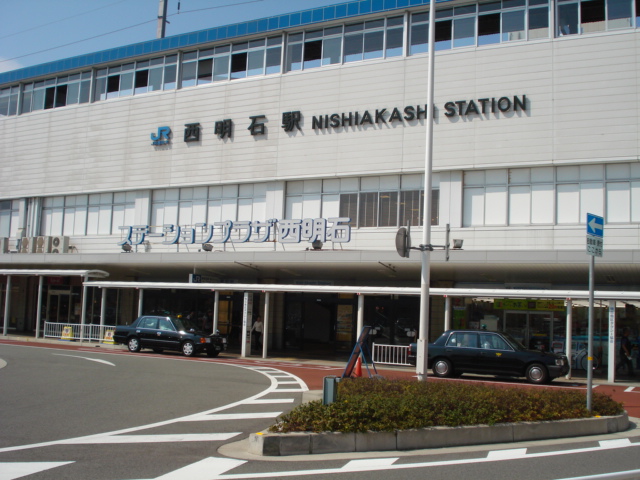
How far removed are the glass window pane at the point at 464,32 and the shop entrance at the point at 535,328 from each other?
37.1 ft

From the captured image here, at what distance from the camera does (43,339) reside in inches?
1276

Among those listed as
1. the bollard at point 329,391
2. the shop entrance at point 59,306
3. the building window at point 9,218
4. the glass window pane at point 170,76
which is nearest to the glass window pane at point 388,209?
the glass window pane at point 170,76

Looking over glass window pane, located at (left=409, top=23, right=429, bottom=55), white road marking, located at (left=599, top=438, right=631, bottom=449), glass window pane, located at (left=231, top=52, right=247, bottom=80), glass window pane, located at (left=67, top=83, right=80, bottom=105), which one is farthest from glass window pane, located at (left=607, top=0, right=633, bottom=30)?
glass window pane, located at (left=67, top=83, right=80, bottom=105)

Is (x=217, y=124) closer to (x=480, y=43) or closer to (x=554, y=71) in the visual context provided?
(x=480, y=43)

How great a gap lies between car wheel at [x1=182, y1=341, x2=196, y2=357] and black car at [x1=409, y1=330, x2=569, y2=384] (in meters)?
9.61

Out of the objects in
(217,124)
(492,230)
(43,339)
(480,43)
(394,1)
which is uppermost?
(394,1)

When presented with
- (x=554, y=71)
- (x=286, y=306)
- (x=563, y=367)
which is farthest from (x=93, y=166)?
(x=563, y=367)

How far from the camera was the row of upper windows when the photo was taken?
2551cm

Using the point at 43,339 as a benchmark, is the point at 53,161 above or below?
above

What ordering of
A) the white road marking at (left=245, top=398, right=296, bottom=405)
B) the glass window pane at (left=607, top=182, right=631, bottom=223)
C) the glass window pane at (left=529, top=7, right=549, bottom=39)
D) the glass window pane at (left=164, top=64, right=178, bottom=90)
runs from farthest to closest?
→ the glass window pane at (left=164, top=64, right=178, bottom=90), the glass window pane at (left=529, top=7, right=549, bottom=39), the glass window pane at (left=607, top=182, right=631, bottom=223), the white road marking at (left=245, top=398, right=296, bottom=405)

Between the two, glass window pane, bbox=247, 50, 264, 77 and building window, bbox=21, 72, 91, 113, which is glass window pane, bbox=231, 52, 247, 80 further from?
building window, bbox=21, 72, 91, 113

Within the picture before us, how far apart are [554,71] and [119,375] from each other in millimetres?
19197

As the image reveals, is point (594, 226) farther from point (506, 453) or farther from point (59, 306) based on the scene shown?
point (59, 306)

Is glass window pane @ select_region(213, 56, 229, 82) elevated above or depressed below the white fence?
above
